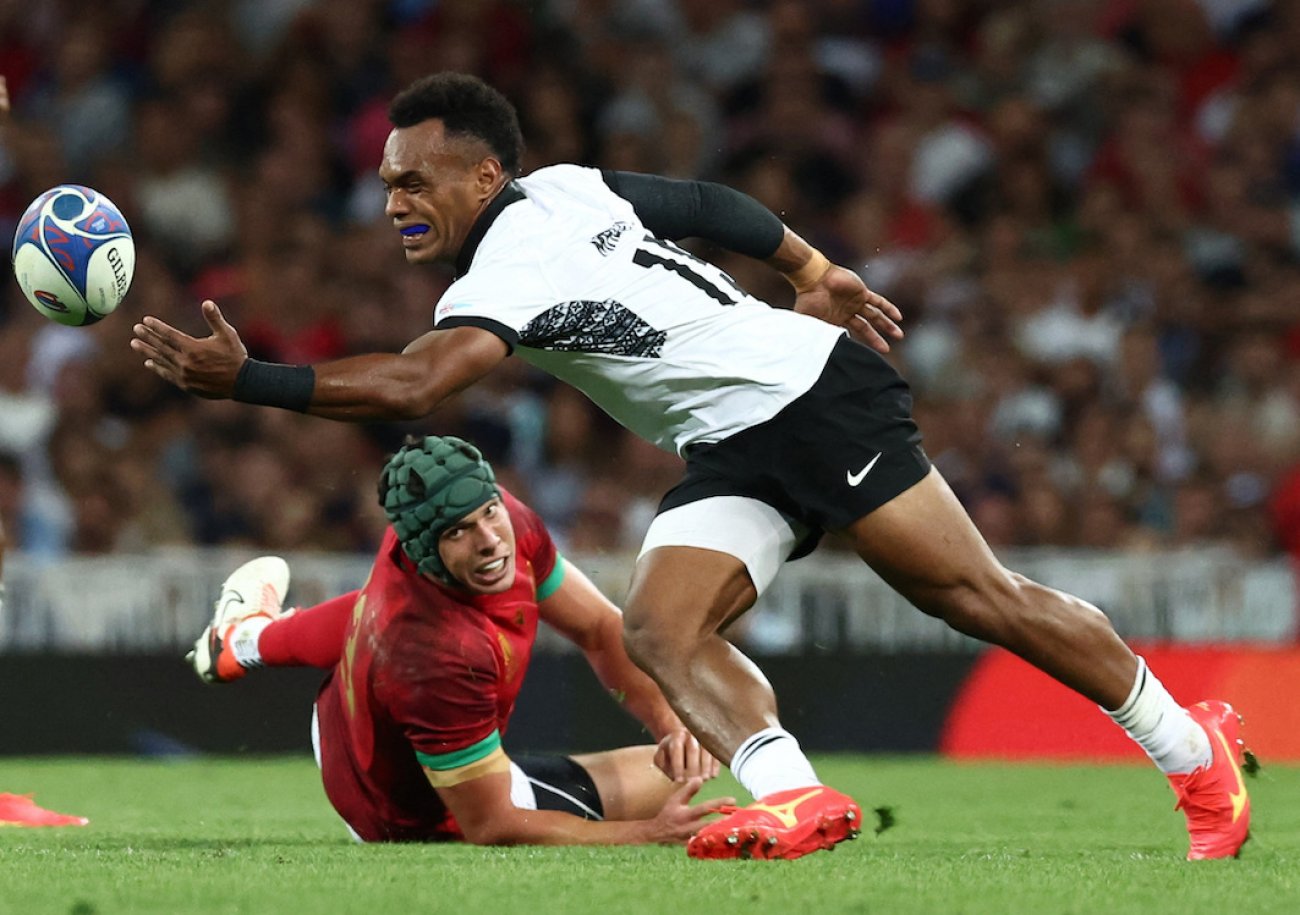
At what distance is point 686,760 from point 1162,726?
3.88ft

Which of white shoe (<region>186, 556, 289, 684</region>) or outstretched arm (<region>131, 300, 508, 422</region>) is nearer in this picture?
outstretched arm (<region>131, 300, 508, 422</region>)

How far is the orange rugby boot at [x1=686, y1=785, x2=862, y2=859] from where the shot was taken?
448 centimetres

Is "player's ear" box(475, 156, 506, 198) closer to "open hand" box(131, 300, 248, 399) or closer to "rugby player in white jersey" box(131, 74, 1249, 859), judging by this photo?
"rugby player in white jersey" box(131, 74, 1249, 859)

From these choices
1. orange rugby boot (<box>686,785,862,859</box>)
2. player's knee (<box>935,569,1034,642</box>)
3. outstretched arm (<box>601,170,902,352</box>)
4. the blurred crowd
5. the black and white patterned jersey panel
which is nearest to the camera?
orange rugby boot (<box>686,785,862,859</box>)

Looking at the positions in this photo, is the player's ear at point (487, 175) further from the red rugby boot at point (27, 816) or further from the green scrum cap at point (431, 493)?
the red rugby boot at point (27, 816)

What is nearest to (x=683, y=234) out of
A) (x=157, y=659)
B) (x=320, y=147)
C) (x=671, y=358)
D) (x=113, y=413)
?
(x=671, y=358)

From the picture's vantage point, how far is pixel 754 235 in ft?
17.6

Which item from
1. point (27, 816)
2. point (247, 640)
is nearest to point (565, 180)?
point (247, 640)

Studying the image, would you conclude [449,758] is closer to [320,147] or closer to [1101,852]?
[1101,852]

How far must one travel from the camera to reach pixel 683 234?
527cm

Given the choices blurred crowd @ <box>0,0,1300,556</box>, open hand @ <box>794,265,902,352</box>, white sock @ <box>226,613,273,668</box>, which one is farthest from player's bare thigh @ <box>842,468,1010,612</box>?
blurred crowd @ <box>0,0,1300,556</box>

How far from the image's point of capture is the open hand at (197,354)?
429 centimetres

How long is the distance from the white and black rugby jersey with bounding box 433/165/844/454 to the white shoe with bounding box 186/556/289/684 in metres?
1.88

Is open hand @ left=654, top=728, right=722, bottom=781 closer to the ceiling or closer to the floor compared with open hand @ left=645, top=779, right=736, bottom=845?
closer to the ceiling
